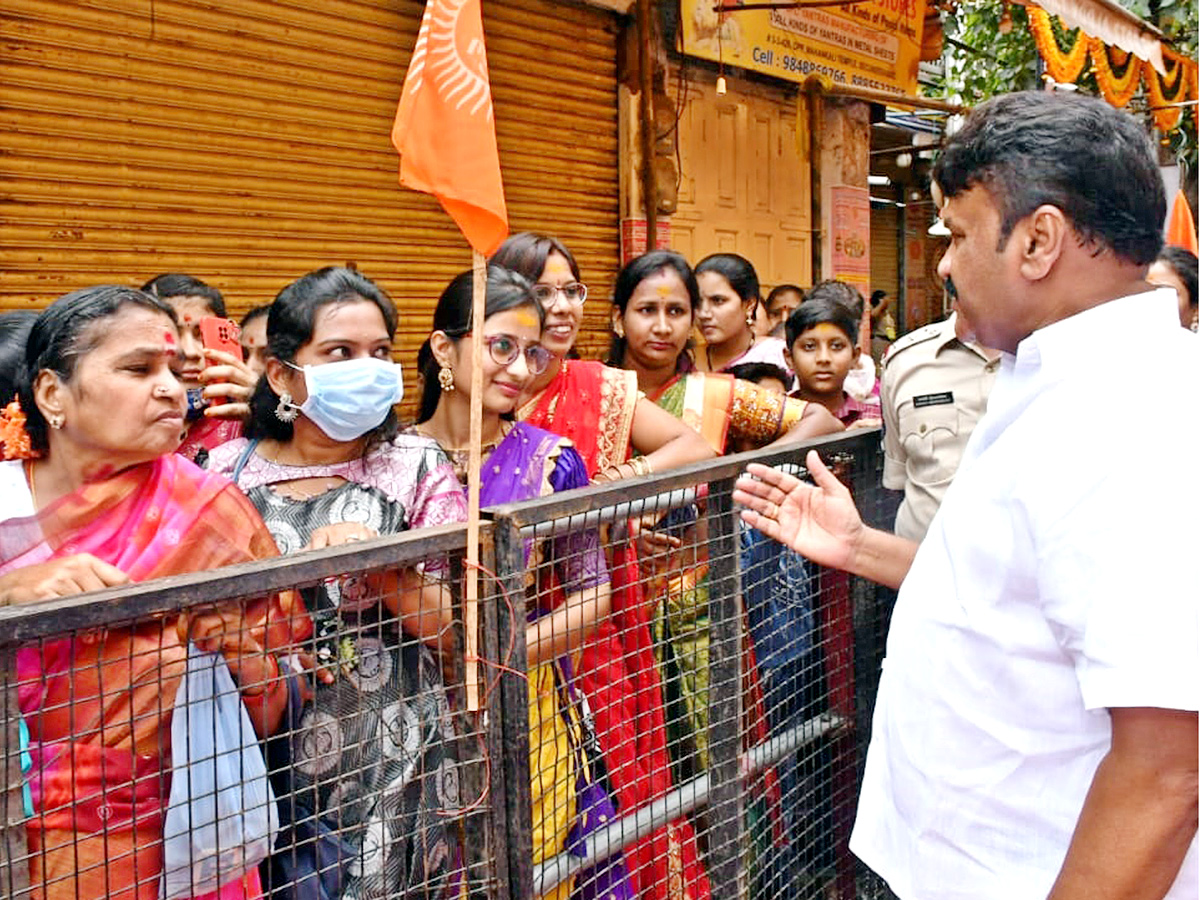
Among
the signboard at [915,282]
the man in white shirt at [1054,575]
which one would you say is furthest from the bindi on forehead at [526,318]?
the signboard at [915,282]

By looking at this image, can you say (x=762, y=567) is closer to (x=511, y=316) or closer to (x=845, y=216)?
(x=511, y=316)

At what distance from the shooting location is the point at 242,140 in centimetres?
457

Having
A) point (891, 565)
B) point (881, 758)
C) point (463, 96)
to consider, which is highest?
point (463, 96)

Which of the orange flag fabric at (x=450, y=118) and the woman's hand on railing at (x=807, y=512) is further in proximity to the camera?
the woman's hand on railing at (x=807, y=512)

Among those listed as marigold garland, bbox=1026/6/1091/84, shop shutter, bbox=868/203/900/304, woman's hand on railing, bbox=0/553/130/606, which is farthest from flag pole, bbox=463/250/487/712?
shop shutter, bbox=868/203/900/304

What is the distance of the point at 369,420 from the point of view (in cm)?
243

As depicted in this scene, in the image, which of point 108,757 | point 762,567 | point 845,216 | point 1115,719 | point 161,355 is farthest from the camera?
point 845,216

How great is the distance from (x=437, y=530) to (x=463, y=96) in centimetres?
75

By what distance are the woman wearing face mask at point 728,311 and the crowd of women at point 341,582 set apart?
1225 millimetres

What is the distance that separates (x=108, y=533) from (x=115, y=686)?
33cm

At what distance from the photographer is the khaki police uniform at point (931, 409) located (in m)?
2.67

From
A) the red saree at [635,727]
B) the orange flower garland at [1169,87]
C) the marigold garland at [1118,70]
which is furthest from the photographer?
the orange flower garland at [1169,87]

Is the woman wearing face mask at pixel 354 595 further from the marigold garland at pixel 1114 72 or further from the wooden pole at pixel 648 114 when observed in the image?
the marigold garland at pixel 1114 72

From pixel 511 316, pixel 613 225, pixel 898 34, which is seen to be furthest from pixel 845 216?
pixel 511 316
